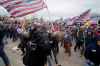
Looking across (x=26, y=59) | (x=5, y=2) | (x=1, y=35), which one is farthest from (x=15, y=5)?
(x=26, y=59)

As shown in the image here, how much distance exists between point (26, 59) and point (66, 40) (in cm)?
1063

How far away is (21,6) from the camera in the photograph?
398 inches

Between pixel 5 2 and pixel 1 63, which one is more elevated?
pixel 5 2

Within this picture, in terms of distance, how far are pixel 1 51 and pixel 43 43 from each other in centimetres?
247

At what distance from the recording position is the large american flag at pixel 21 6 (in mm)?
9945

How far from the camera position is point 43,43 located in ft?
24.2

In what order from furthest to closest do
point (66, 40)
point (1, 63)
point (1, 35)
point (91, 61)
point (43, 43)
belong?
point (66, 40)
point (1, 63)
point (1, 35)
point (91, 61)
point (43, 43)

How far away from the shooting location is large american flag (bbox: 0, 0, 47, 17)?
9.95m

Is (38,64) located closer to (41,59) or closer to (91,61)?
(41,59)

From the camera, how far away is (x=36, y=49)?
293 inches

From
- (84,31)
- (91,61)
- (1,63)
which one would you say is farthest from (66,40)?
(91,61)

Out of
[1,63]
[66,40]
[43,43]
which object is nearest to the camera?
[43,43]

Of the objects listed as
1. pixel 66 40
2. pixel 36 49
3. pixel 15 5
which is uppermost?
pixel 15 5

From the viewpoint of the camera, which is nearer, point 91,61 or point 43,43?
point 43,43
